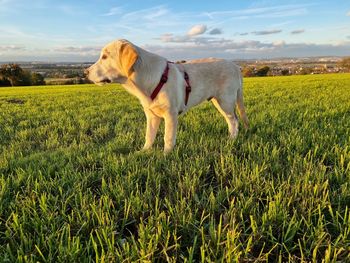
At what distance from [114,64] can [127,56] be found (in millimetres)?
289

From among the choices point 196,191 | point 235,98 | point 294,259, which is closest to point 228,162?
point 196,191

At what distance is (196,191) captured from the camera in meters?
2.92

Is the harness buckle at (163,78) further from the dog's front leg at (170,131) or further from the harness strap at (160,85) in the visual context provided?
the dog's front leg at (170,131)

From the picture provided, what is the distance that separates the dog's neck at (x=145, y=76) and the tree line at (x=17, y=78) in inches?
1608

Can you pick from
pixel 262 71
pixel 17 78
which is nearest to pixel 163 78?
pixel 262 71

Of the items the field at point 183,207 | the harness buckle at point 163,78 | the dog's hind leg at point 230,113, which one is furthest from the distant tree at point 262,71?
the harness buckle at point 163,78

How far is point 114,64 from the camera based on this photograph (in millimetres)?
4199

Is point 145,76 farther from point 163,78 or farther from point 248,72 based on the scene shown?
point 248,72

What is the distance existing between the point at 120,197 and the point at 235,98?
3.53 meters

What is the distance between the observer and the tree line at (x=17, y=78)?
41344mm

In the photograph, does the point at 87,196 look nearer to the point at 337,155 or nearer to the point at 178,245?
the point at 178,245

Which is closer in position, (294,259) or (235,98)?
(294,259)

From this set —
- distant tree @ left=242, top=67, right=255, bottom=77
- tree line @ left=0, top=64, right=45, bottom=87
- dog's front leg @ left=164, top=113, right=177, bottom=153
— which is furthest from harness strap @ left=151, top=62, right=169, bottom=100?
tree line @ left=0, top=64, right=45, bottom=87

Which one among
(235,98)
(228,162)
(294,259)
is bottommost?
(294,259)
